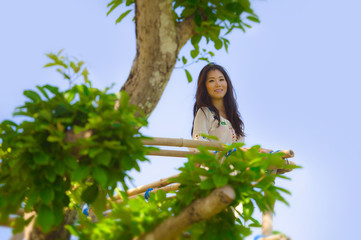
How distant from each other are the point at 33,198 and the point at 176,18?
57.4 inches

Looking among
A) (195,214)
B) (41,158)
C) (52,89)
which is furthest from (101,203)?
(52,89)

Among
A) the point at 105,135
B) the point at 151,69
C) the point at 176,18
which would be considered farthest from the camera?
the point at 176,18

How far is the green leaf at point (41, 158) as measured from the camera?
214cm

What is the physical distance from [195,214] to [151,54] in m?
1.02

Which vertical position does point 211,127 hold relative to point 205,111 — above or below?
below

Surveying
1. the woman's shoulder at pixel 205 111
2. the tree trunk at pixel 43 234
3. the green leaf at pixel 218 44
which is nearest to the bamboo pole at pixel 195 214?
the tree trunk at pixel 43 234

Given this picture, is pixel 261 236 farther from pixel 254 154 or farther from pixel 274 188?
pixel 254 154

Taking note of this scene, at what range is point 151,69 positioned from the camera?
2582 mm

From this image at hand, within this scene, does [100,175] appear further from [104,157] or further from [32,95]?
[32,95]

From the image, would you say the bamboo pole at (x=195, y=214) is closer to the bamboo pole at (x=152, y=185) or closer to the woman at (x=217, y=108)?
the bamboo pole at (x=152, y=185)

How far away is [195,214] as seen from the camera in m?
2.23

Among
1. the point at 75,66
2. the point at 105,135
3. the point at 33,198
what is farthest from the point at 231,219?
the point at 75,66

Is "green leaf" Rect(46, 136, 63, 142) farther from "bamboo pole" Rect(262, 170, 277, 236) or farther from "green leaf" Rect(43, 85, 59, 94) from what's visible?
"bamboo pole" Rect(262, 170, 277, 236)

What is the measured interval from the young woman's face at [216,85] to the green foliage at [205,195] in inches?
70.7
